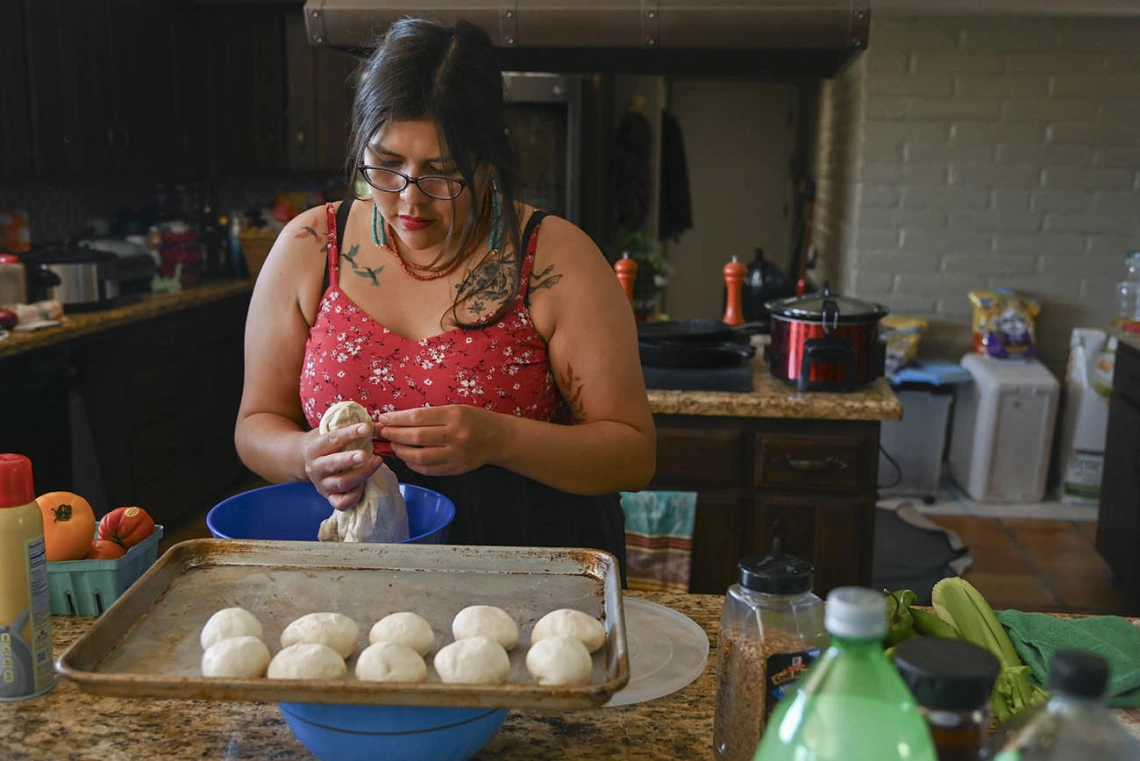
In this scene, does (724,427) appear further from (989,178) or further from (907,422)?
(989,178)

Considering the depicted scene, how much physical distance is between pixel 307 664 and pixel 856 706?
457mm

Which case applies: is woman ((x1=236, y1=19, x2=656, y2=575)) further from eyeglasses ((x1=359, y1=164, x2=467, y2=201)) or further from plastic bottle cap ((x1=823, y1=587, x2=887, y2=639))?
plastic bottle cap ((x1=823, y1=587, x2=887, y2=639))

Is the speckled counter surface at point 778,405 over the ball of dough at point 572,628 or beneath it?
beneath

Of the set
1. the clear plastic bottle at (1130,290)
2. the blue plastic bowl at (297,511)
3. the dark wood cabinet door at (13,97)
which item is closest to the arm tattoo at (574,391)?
the blue plastic bowl at (297,511)

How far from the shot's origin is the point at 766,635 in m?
0.87

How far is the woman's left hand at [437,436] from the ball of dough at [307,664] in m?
0.40

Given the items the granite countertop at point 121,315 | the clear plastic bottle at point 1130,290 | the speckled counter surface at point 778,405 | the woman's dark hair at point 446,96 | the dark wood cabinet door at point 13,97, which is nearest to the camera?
the woman's dark hair at point 446,96

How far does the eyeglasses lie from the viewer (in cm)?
137

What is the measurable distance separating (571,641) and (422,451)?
434mm

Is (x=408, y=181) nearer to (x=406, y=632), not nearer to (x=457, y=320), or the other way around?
(x=457, y=320)

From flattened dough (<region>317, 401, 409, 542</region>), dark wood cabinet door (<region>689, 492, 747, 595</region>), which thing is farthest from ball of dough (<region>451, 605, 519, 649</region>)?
dark wood cabinet door (<region>689, 492, 747, 595</region>)

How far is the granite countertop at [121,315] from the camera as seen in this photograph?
329cm

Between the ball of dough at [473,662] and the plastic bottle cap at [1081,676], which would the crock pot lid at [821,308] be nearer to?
the ball of dough at [473,662]

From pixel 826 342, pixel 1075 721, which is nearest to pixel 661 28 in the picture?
pixel 826 342
